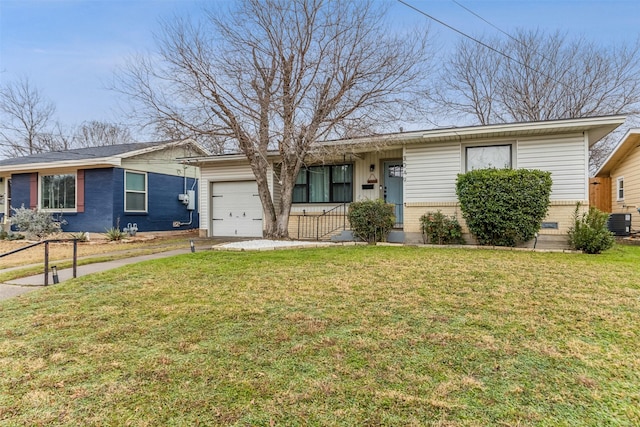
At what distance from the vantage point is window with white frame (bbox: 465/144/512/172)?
371 inches

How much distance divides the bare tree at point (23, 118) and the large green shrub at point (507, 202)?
97.1ft

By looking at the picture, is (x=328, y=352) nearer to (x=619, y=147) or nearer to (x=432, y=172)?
(x=432, y=172)

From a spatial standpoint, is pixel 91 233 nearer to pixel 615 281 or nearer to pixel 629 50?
pixel 615 281

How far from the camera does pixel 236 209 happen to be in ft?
43.4

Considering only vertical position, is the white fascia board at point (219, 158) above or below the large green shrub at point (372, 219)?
above

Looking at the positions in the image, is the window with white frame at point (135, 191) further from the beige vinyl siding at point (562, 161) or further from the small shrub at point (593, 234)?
the small shrub at point (593, 234)

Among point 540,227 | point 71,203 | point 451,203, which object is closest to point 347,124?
point 451,203

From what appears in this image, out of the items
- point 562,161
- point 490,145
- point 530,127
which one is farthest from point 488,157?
point 562,161

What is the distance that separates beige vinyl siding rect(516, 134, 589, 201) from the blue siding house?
10549mm

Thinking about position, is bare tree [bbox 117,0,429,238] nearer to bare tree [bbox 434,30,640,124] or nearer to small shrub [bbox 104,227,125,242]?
small shrub [bbox 104,227,125,242]

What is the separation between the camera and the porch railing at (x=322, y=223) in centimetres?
1162

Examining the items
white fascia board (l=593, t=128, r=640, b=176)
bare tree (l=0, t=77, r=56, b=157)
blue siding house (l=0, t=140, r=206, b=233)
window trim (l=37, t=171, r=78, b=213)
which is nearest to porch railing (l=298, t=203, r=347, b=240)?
blue siding house (l=0, t=140, r=206, b=233)

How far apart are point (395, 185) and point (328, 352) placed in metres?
9.38

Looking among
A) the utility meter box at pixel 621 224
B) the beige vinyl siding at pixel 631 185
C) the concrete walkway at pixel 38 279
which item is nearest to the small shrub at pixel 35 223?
the concrete walkway at pixel 38 279
